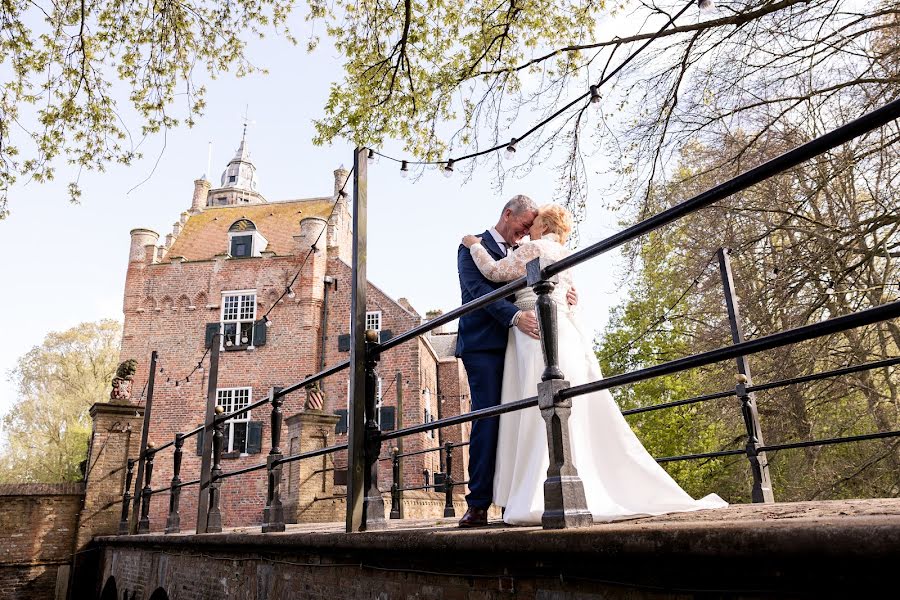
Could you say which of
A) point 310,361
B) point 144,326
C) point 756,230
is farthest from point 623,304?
point 144,326

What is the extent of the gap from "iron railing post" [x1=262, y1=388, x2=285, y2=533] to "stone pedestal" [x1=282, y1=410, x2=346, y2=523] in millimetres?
6978

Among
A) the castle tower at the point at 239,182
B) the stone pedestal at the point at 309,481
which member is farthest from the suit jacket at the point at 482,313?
the castle tower at the point at 239,182

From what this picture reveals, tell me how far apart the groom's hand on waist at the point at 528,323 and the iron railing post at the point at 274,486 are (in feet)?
7.30

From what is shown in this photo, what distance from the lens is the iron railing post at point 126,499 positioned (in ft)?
35.5

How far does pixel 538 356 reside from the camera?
10.7 feet

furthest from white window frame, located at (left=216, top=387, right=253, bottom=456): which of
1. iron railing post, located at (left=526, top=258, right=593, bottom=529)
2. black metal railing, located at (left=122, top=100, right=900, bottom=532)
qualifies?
iron railing post, located at (left=526, top=258, right=593, bottom=529)

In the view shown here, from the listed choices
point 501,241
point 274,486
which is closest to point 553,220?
point 501,241

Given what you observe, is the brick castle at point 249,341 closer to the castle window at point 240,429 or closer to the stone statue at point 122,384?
the castle window at point 240,429

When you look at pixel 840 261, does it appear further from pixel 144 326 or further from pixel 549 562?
pixel 144 326

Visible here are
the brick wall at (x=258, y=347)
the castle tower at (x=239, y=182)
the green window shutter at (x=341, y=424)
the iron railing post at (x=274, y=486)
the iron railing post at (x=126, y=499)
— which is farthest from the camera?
the castle tower at (x=239, y=182)

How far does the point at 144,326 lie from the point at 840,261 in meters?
23.3

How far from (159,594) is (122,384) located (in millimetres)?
5945

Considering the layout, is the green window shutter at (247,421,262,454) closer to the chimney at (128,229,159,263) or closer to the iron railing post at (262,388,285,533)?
the chimney at (128,229,159,263)

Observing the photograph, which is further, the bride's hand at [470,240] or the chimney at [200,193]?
the chimney at [200,193]
